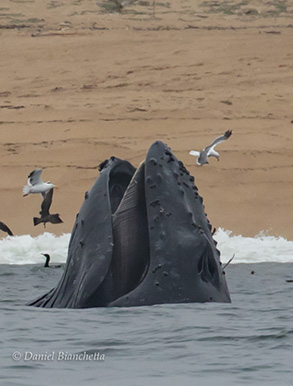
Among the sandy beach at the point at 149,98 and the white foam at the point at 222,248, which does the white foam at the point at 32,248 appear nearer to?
the white foam at the point at 222,248

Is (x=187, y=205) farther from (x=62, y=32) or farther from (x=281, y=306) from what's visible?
(x=62, y=32)

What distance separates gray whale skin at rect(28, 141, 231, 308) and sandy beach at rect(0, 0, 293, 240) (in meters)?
13.6

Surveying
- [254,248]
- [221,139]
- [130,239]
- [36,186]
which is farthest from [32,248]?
[130,239]

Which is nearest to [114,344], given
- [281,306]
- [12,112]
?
[281,306]

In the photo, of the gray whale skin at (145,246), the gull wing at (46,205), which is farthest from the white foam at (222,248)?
the gray whale skin at (145,246)

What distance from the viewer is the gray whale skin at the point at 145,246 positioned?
739 cm

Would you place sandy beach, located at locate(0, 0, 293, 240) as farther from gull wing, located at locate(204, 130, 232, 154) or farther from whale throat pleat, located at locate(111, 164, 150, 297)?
whale throat pleat, located at locate(111, 164, 150, 297)

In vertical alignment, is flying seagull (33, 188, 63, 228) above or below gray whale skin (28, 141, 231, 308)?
below

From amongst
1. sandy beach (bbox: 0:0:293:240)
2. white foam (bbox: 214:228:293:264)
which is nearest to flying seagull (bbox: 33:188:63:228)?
sandy beach (bbox: 0:0:293:240)

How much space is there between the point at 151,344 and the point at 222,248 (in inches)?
449

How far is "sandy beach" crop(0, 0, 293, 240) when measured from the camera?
2334 centimetres

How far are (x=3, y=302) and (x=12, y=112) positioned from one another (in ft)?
53.3

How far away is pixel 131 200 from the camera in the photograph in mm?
7613

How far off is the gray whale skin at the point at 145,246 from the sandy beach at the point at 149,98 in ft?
44.6
